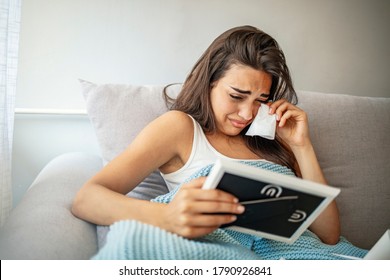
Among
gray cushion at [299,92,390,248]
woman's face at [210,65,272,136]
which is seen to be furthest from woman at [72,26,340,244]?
gray cushion at [299,92,390,248]

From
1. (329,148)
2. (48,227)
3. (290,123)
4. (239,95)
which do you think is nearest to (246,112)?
(239,95)

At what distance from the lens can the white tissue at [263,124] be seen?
106cm

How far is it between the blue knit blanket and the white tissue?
19 centimetres

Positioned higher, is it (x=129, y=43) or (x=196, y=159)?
(x=129, y=43)

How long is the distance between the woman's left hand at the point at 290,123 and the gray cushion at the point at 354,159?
0.42ft

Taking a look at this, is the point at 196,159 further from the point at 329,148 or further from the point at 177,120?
the point at 329,148

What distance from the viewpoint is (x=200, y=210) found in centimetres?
73

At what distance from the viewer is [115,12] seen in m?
1.33

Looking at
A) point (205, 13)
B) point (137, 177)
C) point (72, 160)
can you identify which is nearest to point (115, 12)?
point (205, 13)

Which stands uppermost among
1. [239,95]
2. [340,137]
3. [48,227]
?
[239,95]

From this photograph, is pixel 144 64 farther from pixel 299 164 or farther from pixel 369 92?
pixel 369 92

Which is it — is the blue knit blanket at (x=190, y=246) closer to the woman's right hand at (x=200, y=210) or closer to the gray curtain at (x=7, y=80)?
the woman's right hand at (x=200, y=210)

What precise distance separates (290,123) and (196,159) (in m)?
0.27

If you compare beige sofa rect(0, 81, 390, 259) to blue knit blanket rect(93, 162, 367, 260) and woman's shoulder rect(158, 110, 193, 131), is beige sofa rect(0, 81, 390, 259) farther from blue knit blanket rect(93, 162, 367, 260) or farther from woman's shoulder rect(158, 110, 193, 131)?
blue knit blanket rect(93, 162, 367, 260)
